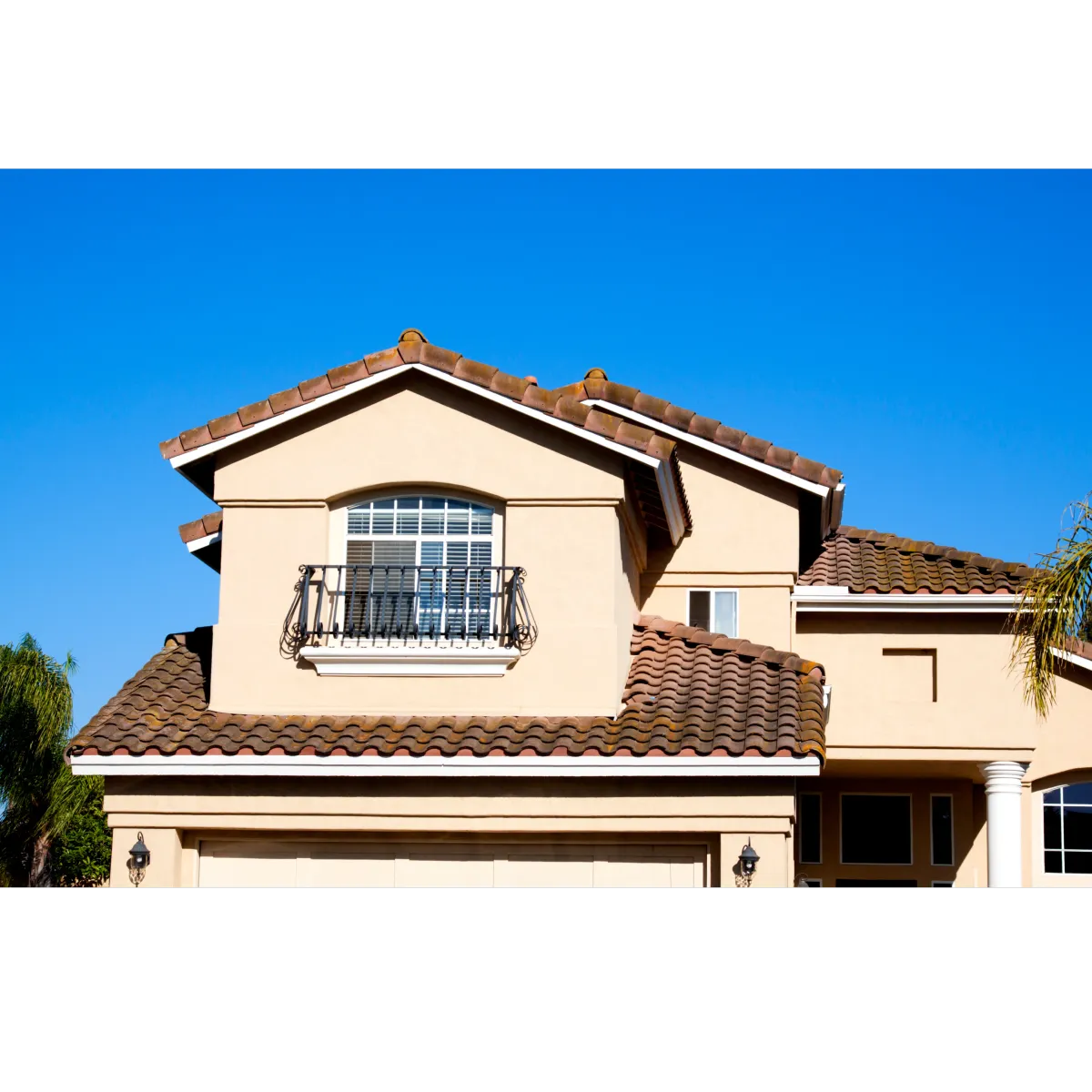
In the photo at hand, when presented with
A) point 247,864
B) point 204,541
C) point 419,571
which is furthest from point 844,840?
point 204,541

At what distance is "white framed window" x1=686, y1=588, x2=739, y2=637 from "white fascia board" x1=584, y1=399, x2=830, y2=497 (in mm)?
1667

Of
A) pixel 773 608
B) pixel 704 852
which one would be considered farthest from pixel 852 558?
pixel 704 852

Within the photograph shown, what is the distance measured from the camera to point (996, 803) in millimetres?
18281

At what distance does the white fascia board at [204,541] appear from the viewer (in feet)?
54.2

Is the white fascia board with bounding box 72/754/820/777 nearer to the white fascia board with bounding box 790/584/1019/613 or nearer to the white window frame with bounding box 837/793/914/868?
the white fascia board with bounding box 790/584/1019/613

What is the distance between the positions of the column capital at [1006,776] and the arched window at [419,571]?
25.8ft

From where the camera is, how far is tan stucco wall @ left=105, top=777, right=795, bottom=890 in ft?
45.3

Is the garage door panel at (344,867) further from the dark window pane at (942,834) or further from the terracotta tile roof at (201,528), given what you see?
the dark window pane at (942,834)

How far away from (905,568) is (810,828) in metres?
4.15

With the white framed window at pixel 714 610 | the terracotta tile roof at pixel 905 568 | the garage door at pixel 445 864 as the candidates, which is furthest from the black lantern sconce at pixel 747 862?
the terracotta tile roof at pixel 905 568
